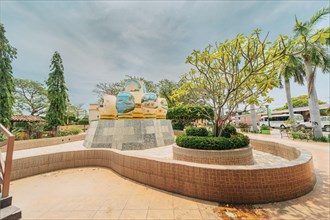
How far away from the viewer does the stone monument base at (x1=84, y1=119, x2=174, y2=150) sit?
398 inches

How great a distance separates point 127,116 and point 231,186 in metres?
8.84

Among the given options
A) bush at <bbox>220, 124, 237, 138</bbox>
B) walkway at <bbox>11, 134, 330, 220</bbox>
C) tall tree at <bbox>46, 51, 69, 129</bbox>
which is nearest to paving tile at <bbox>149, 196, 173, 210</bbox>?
walkway at <bbox>11, 134, 330, 220</bbox>

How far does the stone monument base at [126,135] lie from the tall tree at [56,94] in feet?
46.2

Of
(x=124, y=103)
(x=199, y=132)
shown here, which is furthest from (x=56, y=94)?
(x=199, y=132)

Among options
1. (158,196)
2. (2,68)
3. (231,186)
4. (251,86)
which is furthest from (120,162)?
(2,68)

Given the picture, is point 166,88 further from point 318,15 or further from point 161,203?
point 161,203

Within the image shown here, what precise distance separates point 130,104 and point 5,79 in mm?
15111

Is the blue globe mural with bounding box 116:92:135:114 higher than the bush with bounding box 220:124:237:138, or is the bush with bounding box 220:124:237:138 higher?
the blue globe mural with bounding box 116:92:135:114

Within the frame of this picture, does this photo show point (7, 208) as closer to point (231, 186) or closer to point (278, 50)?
point (231, 186)

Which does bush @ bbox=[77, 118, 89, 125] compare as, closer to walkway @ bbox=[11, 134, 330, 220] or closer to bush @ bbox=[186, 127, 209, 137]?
walkway @ bbox=[11, 134, 330, 220]

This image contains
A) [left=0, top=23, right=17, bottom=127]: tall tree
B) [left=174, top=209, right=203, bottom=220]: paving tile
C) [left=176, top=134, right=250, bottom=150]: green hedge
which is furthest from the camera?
[left=0, top=23, right=17, bottom=127]: tall tree

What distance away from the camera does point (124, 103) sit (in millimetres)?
11016

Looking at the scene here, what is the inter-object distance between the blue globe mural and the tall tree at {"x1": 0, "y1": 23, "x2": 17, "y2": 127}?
1310cm

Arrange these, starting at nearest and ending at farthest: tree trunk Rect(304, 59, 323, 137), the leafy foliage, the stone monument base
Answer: the stone monument base
tree trunk Rect(304, 59, 323, 137)
the leafy foliage
